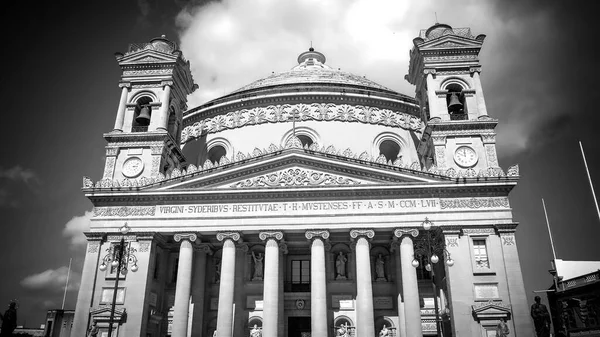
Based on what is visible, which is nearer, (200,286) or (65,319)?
(200,286)

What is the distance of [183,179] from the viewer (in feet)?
95.0

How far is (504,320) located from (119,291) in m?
21.5

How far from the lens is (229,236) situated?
2778cm

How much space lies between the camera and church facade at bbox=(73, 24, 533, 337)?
1027 inches

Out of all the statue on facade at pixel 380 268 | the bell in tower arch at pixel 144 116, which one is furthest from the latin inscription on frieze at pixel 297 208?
the bell in tower arch at pixel 144 116

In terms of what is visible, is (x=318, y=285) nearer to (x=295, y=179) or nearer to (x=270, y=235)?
(x=270, y=235)

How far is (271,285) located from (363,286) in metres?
5.20

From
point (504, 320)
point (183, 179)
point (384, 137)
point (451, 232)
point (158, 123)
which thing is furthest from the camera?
point (384, 137)

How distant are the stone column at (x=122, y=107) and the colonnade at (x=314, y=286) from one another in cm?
1027

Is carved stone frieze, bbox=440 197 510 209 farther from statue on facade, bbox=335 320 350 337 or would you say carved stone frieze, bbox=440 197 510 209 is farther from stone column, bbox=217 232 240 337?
stone column, bbox=217 232 240 337

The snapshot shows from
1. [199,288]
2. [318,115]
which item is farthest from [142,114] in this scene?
[318,115]

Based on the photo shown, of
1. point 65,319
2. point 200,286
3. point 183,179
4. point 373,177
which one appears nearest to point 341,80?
point 373,177

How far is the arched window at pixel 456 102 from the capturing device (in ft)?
104

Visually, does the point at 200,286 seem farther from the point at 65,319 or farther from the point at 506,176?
the point at 506,176
